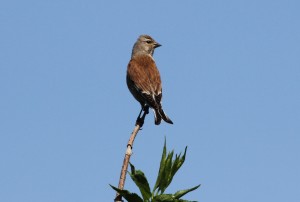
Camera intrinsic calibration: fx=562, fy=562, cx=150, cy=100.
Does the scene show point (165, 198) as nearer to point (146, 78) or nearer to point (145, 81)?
point (145, 81)

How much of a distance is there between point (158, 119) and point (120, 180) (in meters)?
4.89

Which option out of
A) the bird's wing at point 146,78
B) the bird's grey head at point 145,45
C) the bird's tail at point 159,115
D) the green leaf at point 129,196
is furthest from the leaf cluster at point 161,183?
the bird's grey head at point 145,45

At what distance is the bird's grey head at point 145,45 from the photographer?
1107 centimetres

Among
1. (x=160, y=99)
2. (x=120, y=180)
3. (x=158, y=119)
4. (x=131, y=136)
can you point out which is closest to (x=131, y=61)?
(x=160, y=99)

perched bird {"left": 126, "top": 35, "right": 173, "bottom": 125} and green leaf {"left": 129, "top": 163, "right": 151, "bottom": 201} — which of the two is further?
perched bird {"left": 126, "top": 35, "right": 173, "bottom": 125}

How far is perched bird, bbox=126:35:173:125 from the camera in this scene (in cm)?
794

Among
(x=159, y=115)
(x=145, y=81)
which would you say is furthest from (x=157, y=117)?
(x=145, y=81)

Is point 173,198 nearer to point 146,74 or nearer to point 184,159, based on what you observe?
point 184,159

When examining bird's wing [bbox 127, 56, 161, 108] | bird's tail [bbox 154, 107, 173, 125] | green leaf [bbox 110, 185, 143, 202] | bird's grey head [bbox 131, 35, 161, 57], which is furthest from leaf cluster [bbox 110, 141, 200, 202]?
bird's grey head [bbox 131, 35, 161, 57]

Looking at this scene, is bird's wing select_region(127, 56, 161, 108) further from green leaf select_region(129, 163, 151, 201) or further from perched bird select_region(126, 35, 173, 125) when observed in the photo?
green leaf select_region(129, 163, 151, 201)

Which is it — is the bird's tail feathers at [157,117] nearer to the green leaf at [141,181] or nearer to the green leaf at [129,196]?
the green leaf at [141,181]

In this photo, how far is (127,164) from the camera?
2.28 m

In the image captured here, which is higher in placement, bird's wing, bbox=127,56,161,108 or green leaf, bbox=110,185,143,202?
bird's wing, bbox=127,56,161,108

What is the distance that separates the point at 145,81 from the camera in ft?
29.4
